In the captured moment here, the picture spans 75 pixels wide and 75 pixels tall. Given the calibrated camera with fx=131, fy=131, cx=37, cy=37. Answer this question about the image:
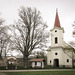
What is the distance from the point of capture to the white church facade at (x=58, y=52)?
3731 centimetres

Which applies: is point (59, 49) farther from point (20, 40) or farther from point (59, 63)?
point (20, 40)

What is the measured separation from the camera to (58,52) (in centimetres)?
3806

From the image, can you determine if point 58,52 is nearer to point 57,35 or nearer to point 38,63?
point 57,35

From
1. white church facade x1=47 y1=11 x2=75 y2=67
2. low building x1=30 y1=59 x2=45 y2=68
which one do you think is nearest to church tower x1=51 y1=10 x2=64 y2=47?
white church facade x1=47 y1=11 x2=75 y2=67

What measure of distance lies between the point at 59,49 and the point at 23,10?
15.4 meters

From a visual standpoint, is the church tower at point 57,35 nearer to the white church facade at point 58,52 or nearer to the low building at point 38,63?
the white church facade at point 58,52

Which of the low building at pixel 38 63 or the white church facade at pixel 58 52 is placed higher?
the white church facade at pixel 58 52

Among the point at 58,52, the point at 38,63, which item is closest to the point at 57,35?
the point at 58,52

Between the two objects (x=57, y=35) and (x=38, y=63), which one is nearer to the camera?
(x=38, y=63)

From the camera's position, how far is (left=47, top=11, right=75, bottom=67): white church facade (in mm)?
37312

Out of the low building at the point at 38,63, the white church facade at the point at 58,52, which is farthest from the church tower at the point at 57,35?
the low building at the point at 38,63

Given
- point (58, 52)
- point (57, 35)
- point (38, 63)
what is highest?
point (57, 35)

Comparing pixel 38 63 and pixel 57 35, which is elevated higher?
pixel 57 35

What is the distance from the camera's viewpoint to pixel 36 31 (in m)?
32.3
